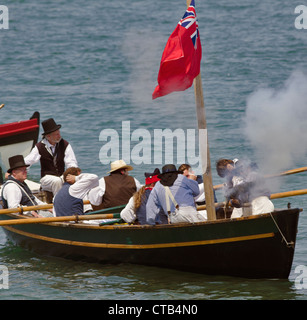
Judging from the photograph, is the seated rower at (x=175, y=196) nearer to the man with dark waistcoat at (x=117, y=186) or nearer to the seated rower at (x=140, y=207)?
the seated rower at (x=140, y=207)

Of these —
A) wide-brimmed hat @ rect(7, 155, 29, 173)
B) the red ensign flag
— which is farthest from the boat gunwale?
the red ensign flag

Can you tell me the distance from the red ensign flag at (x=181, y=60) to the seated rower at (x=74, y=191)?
213cm

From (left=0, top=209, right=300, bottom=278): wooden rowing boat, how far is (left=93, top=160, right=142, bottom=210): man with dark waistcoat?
1.92 ft

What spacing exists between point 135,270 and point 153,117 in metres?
12.8

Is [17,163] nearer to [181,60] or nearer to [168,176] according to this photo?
[168,176]

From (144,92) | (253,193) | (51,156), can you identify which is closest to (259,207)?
(253,193)

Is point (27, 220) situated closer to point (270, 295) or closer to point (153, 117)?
point (270, 295)

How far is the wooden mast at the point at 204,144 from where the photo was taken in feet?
32.2

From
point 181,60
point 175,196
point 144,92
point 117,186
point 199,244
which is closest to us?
point 181,60

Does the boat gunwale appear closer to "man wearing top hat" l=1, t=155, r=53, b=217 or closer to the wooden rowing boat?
the wooden rowing boat

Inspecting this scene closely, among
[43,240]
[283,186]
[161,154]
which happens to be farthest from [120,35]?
[43,240]

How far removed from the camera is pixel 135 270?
10883 mm

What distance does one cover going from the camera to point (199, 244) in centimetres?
1010

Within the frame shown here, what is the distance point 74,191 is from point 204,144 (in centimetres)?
243
